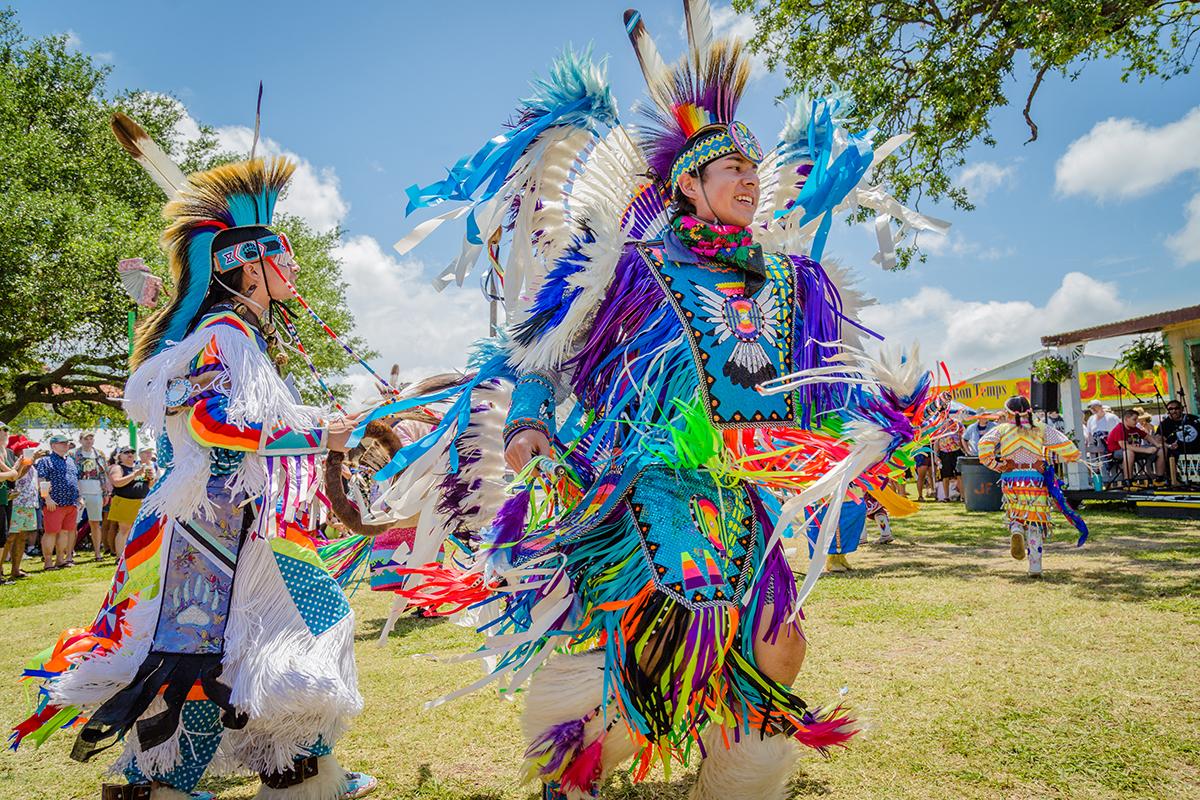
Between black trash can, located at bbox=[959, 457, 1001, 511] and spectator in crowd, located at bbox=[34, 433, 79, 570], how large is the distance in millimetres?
14368

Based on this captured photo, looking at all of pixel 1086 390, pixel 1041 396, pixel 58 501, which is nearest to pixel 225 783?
pixel 58 501

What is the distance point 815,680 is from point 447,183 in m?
3.20

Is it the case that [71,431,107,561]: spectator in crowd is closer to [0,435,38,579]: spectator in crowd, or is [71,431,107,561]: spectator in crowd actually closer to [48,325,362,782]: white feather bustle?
[0,435,38,579]: spectator in crowd

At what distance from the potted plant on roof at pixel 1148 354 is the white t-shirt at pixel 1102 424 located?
1.66 m

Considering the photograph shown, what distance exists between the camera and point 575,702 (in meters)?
2.19

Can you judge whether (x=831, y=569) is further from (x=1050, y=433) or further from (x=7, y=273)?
(x=7, y=273)

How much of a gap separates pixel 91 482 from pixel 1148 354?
19.8 metres

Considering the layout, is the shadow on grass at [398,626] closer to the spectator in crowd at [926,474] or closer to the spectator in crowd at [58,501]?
the spectator in crowd at [58,501]

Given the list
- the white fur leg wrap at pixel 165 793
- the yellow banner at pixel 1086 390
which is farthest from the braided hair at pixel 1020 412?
the yellow banner at pixel 1086 390

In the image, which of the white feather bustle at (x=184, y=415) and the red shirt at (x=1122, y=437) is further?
the red shirt at (x=1122, y=437)

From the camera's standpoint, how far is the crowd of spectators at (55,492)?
10273 mm

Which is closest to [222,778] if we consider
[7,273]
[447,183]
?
[447,183]

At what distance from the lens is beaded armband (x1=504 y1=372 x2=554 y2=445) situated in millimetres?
2271

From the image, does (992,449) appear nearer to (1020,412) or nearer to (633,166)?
(1020,412)
